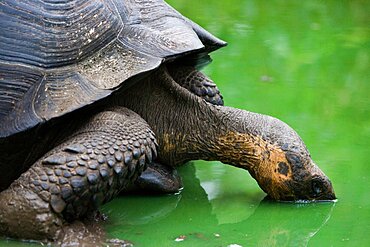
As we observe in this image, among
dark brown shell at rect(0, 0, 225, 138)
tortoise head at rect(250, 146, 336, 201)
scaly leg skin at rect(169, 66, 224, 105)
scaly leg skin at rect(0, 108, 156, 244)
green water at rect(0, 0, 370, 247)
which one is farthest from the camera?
scaly leg skin at rect(169, 66, 224, 105)

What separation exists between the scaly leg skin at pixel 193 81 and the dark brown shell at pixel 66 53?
65 centimetres

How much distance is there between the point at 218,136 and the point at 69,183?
94cm

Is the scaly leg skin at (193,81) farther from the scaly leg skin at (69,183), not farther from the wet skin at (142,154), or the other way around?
the scaly leg skin at (69,183)

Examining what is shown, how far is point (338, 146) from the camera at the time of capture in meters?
4.62

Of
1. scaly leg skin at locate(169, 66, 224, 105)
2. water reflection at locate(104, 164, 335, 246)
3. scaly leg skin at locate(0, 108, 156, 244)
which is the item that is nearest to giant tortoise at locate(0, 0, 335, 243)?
scaly leg skin at locate(0, 108, 156, 244)

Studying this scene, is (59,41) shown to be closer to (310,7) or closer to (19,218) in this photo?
(19,218)

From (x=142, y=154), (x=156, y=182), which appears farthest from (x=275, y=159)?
(x=142, y=154)

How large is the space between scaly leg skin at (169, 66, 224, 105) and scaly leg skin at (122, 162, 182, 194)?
0.54 metres

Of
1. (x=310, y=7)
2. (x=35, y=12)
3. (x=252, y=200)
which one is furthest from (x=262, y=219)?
(x=310, y=7)

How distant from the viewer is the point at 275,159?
3.88m

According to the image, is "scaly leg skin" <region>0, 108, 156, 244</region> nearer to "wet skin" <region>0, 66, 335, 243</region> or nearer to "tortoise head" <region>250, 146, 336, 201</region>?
"wet skin" <region>0, 66, 335, 243</region>

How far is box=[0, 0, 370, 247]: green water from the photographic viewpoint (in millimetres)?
3588

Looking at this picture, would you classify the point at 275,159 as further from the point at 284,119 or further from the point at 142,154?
the point at 284,119

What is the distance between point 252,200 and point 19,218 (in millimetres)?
1150
